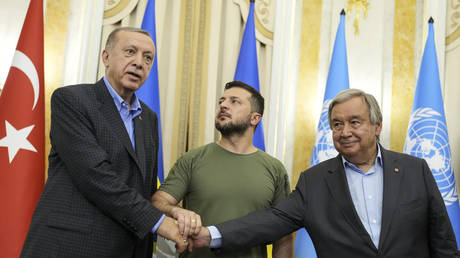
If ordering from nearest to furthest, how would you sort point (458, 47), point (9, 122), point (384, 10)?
point (9, 122) < point (458, 47) < point (384, 10)

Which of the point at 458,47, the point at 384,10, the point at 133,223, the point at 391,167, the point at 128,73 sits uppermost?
the point at 384,10

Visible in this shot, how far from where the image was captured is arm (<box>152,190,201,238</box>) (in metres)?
2.05

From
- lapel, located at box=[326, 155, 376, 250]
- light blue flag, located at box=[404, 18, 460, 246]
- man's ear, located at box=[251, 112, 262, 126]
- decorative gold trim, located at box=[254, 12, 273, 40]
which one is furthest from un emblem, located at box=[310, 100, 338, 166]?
lapel, located at box=[326, 155, 376, 250]

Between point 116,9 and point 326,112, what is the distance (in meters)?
2.16

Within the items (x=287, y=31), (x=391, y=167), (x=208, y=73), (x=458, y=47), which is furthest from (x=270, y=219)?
(x=458, y=47)

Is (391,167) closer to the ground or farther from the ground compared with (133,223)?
farther from the ground

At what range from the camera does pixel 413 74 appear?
4184mm

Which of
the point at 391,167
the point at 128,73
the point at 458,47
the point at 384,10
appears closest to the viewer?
the point at 128,73


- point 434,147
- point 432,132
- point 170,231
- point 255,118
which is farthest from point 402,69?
point 170,231

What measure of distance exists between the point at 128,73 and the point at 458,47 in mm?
3384

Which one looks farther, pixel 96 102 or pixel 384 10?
pixel 384 10

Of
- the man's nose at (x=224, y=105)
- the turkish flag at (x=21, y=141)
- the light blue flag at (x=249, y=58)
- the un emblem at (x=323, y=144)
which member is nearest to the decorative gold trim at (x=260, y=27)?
the light blue flag at (x=249, y=58)

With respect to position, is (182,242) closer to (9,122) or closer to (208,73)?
(9,122)

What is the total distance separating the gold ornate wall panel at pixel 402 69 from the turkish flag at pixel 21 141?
316 centimetres
